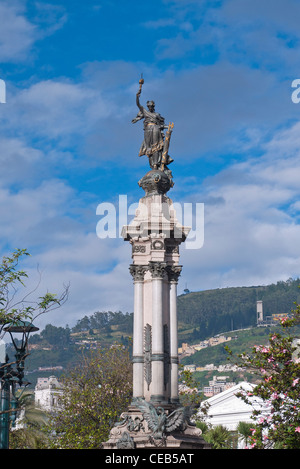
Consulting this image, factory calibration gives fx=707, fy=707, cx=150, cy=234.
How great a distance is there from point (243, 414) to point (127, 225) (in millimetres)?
55576

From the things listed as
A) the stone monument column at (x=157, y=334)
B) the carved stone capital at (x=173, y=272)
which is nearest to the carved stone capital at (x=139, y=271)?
the stone monument column at (x=157, y=334)

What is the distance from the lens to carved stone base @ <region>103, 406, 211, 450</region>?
64.5 ft

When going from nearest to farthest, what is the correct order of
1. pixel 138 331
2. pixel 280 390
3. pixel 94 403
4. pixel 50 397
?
pixel 138 331 → pixel 280 390 → pixel 94 403 → pixel 50 397

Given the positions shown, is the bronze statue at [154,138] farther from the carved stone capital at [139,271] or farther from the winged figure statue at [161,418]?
the winged figure statue at [161,418]

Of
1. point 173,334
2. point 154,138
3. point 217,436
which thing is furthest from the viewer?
point 217,436

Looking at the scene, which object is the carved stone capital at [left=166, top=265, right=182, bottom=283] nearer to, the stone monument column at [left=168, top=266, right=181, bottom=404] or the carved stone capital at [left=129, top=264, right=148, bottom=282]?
the stone monument column at [left=168, top=266, right=181, bottom=404]

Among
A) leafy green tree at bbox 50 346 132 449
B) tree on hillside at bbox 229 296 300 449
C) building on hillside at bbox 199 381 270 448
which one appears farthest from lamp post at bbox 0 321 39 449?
building on hillside at bbox 199 381 270 448

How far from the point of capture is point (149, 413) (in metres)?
20.2

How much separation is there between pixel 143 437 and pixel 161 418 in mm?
742

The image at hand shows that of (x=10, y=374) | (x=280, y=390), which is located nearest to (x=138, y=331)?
(x=280, y=390)

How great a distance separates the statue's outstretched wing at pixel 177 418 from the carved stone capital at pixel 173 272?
4.10 m

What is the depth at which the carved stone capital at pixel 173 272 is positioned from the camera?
2242 cm

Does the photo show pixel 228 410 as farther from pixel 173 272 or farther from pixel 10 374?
pixel 10 374
